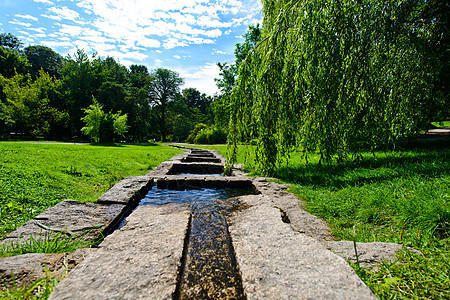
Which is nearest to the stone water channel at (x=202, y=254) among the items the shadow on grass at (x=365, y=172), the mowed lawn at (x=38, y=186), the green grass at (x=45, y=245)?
the green grass at (x=45, y=245)

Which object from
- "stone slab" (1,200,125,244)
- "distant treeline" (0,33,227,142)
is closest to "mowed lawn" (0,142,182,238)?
"stone slab" (1,200,125,244)

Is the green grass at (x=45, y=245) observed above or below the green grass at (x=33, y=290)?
below

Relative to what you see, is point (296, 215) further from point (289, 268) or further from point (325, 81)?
point (325, 81)

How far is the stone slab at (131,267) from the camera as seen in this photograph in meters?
1.00

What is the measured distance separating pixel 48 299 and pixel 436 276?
1.91m

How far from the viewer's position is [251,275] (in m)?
1.19

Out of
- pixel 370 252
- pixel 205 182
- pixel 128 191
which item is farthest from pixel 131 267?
pixel 205 182

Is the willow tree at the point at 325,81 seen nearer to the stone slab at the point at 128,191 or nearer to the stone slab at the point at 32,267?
the stone slab at the point at 128,191

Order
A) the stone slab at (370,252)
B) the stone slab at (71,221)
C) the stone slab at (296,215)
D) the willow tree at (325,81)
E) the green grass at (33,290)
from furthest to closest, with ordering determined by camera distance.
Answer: the willow tree at (325,81)
the stone slab at (296,215)
the stone slab at (71,221)
the stone slab at (370,252)
the green grass at (33,290)

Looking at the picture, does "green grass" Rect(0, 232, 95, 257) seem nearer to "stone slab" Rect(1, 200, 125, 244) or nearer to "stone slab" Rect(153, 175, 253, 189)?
"stone slab" Rect(1, 200, 125, 244)

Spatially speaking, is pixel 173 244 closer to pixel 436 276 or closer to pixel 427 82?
pixel 436 276

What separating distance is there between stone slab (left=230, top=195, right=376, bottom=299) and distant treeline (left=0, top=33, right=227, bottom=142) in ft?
56.0

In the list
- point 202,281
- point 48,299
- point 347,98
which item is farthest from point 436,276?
point 347,98

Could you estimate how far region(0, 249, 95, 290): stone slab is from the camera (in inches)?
44.8
